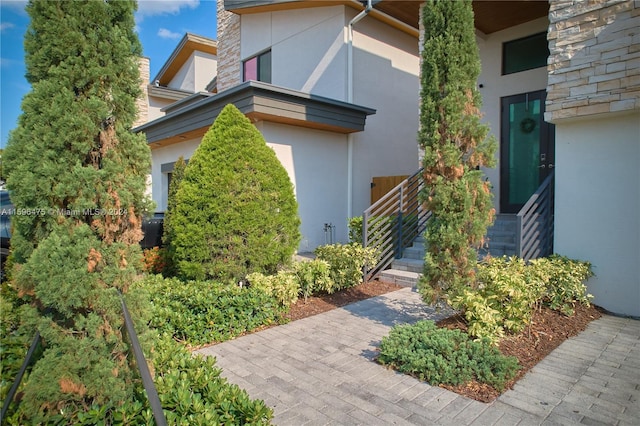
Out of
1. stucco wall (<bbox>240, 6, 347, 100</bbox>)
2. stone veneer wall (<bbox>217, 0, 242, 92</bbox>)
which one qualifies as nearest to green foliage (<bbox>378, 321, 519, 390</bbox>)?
stucco wall (<bbox>240, 6, 347, 100</bbox>)

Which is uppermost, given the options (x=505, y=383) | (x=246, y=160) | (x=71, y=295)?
(x=246, y=160)

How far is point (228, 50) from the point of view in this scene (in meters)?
13.4

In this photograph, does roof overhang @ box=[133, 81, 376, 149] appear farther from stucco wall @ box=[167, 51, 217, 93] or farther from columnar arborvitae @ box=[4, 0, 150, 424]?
stucco wall @ box=[167, 51, 217, 93]

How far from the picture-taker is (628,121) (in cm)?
514

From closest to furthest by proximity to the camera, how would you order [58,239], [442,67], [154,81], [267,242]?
[58,239]
[442,67]
[267,242]
[154,81]

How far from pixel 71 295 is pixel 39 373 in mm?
503

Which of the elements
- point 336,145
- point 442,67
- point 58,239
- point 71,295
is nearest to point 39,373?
point 71,295

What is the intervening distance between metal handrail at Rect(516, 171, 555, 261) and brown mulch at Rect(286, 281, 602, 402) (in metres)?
0.95

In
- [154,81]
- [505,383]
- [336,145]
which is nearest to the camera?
[505,383]

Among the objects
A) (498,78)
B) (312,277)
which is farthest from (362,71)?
(312,277)

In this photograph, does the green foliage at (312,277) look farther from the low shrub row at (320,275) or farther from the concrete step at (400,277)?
the concrete step at (400,277)

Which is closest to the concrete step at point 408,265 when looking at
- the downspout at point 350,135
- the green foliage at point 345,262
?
the green foliage at point 345,262

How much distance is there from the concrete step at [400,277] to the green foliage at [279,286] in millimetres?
2130

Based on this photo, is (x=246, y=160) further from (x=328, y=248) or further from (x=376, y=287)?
(x=376, y=287)
